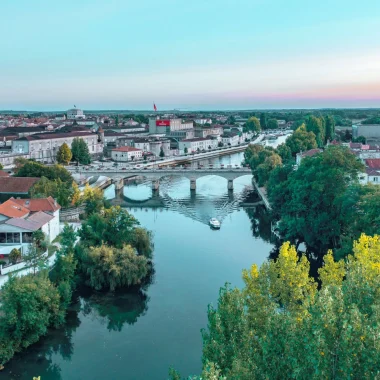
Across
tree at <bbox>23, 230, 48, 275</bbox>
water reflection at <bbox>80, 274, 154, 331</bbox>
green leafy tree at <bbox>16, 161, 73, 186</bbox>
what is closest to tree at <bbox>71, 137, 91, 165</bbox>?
green leafy tree at <bbox>16, 161, 73, 186</bbox>

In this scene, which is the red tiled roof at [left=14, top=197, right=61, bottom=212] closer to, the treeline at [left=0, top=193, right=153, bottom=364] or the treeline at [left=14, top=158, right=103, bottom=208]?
the treeline at [left=0, top=193, right=153, bottom=364]

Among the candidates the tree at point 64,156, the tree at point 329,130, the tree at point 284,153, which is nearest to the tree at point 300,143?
the tree at point 284,153

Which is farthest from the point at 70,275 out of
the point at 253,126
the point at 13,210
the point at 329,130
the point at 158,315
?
the point at 253,126

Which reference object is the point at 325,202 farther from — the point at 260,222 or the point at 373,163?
the point at 373,163

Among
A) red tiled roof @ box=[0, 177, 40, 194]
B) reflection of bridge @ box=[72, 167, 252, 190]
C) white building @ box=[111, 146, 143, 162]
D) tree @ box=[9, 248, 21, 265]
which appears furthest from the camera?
white building @ box=[111, 146, 143, 162]

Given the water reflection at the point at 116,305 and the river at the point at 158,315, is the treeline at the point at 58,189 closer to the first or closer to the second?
the river at the point at 158,315

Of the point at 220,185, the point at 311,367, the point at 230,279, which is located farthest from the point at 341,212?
the point at 220,185
